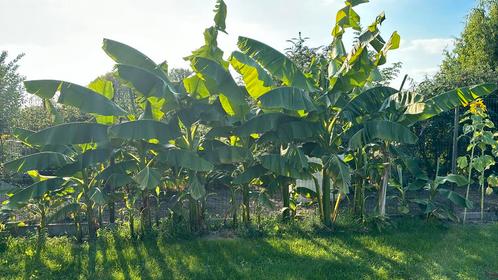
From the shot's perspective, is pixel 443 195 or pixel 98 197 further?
pixel 443 195

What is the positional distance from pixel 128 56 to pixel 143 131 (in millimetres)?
1409

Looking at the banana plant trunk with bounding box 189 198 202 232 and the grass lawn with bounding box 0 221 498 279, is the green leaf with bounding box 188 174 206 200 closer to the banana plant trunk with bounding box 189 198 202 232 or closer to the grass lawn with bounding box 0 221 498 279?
the banana plant trunk with bounding box 189 198 202 232

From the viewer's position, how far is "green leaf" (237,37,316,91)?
21.5 feet

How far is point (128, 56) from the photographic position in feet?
21.6

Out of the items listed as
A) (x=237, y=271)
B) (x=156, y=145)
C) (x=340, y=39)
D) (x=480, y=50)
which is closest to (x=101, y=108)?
(x=156, y=145)

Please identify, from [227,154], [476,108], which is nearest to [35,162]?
[227,154]

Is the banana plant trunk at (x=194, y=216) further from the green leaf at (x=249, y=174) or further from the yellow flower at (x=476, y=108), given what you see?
the yellow flower at (x=476, y=108)

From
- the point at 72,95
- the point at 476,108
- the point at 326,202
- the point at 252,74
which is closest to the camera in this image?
the point at 72,95

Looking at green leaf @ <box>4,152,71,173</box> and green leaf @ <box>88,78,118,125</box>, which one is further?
green leaf @ <box>88,78,118,125</box>

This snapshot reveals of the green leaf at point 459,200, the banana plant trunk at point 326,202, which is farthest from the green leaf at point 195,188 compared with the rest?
the green leaf at point 459,200

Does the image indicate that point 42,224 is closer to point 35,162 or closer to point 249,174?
point 35,162

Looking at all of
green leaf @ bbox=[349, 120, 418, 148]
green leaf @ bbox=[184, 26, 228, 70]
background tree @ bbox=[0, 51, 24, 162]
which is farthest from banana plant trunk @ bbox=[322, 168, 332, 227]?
background tree @ bbox=[0, 51, 24, 162]

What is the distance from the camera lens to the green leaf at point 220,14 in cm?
653

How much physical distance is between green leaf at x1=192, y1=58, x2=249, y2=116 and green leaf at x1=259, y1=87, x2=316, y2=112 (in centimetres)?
41
